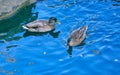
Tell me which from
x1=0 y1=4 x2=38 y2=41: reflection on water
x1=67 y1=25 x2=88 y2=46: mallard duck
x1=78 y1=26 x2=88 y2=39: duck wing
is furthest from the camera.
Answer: x1=0 y1=4 x2=38 y2=41: reflection on water

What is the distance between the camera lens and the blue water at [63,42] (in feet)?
38.4

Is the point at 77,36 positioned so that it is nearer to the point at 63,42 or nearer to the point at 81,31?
the point at 81,31

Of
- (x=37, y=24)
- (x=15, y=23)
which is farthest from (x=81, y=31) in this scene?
(x=15, y=23)

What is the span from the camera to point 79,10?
15414 mm

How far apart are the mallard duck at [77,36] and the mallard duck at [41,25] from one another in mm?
1423

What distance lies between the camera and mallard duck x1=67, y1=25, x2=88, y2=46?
1298 centimetres

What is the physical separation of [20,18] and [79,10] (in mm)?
2705

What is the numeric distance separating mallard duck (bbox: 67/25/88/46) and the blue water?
0.70 feet

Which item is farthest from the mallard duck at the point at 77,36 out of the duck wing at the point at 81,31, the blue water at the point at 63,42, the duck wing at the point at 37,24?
the duck wing at the point at 37,24

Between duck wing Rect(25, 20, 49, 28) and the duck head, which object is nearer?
duck wing Rect(25, 20, 49, 28)

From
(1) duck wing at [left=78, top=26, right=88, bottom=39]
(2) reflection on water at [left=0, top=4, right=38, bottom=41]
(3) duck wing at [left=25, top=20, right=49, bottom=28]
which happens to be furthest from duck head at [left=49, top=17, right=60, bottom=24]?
(1) duck wing at [left=78, top=26, right=88, bottom=39]

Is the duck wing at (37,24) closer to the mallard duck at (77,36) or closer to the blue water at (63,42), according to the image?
the blue water at (63,42)

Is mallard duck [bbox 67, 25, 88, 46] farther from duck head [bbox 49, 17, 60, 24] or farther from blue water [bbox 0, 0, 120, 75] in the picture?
duck head [bbox 49, 17, 60, 24]

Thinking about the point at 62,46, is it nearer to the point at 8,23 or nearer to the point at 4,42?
the point at 4,42
